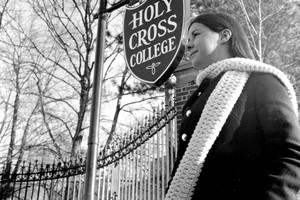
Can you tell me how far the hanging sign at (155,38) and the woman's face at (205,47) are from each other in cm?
299

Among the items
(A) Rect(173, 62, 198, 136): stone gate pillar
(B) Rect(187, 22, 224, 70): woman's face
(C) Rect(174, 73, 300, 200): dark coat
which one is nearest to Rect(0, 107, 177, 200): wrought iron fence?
(A) Rect(173, 62, 198, 136): stone gate pillar

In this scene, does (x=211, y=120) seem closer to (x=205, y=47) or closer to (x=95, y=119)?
(x=205, y=47)

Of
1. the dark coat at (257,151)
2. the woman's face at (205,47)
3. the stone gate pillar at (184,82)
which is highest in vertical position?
the stone gate pillar at (184,82)

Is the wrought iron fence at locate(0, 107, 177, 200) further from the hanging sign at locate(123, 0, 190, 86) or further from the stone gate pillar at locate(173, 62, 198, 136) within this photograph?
the hanging sign at locate(123, 0, 190, 86)

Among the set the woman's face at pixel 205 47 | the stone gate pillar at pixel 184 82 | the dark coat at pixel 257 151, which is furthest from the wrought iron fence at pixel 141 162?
the dark coat at pixel 257 151

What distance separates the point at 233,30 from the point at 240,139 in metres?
0.57

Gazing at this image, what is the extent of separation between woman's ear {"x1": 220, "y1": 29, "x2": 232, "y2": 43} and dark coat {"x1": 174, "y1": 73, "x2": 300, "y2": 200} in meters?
0.28

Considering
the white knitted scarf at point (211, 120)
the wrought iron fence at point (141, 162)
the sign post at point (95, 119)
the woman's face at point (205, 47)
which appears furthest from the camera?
the wrought iron fence at point (141, 162)

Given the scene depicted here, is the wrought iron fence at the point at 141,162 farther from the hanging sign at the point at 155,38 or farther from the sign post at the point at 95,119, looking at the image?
the sign post at the point at 95,119

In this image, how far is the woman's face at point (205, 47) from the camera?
160 centimetres

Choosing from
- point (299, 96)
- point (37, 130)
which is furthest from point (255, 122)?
point (37, 130)

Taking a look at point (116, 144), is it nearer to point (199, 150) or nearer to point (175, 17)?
point (175, 17)

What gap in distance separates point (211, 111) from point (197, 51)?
40 cm

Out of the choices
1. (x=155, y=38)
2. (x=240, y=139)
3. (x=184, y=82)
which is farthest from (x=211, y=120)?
(x=184, y=82)
